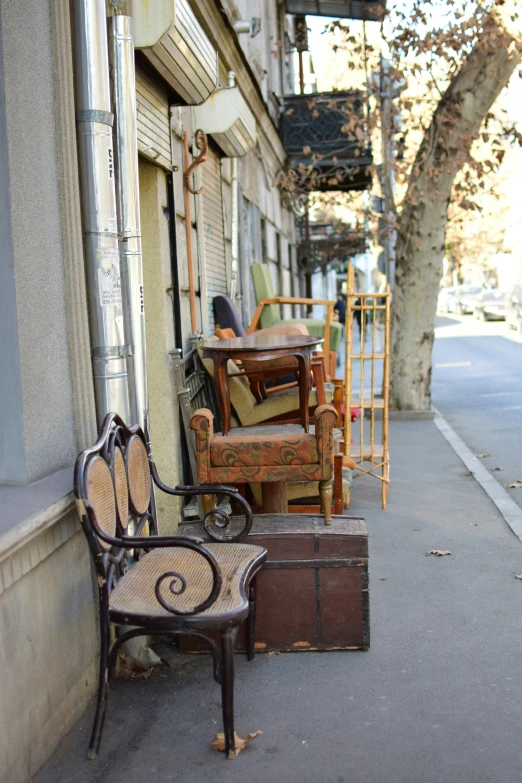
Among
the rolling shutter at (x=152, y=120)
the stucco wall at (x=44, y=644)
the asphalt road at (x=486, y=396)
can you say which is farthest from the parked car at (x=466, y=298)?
the stucco wall at (x=44, y=644)

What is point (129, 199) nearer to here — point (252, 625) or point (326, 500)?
point (326, 500)

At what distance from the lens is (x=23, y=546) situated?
9.67ft

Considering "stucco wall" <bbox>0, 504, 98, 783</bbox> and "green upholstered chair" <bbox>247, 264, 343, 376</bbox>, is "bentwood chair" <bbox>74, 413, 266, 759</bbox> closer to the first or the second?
"stucco wall" <bbox>0, 504, 98, 783</bbox>

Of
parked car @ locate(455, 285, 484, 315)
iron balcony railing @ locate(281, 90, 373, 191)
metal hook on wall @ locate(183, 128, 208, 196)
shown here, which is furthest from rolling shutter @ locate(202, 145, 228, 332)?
parked car @ locate(455, 285, 484, 315)

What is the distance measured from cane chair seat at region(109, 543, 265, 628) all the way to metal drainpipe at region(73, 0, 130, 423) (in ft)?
2.35

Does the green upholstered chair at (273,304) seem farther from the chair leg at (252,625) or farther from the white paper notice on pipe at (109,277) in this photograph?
the chair leg at (252,625)

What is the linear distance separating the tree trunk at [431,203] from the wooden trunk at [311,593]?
798 cm

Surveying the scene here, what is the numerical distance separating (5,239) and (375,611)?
8.89 ft

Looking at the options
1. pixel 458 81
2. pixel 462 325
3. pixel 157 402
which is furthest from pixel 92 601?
pixel 462 325

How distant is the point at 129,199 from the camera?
14.0 ft

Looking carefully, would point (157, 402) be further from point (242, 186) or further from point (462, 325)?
point (462, 325)

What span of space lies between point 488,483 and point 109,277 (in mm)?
4962

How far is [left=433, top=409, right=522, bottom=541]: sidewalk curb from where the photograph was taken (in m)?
6.58

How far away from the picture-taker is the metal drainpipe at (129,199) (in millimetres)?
4215
